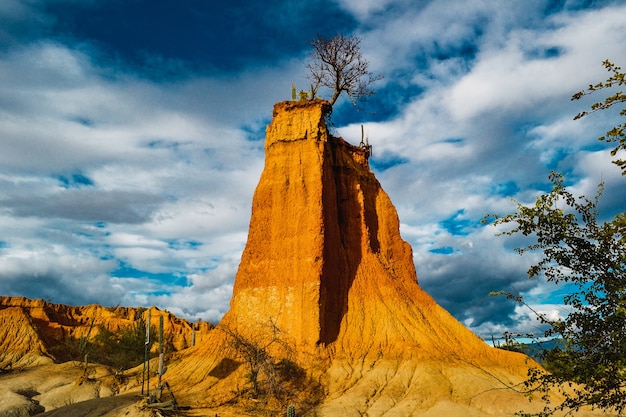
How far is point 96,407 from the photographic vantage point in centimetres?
2397

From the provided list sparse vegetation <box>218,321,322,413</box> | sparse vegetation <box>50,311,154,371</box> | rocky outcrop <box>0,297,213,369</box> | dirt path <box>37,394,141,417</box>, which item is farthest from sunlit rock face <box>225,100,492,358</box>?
rocky outcrop <box>0,297,213,369</box>

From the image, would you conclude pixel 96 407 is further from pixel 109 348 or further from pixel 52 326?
pixel 52 326

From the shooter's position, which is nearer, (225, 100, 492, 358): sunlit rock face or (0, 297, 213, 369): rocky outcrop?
(225, 100, 492, 358): sunlit rock face

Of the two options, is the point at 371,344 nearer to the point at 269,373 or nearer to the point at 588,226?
the point at 269,373

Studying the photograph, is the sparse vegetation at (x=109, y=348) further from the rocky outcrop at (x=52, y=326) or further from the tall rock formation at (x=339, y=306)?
the tall rock formation at (x=339, y=306)

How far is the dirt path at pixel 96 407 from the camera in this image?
2314cm

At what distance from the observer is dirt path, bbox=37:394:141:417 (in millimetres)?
23141

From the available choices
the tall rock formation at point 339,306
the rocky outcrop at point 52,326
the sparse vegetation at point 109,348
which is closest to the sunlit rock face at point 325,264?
the tall rock formation at point 339,306

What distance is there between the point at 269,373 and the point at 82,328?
53127 millimetres

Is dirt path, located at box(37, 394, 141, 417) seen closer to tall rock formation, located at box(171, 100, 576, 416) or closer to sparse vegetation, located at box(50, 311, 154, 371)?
tall rock formation, located at box(171, 100, 576, 416)

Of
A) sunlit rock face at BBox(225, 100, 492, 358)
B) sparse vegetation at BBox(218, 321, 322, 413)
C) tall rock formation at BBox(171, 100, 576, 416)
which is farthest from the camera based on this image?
sunlit rock face at BBox(225, 100, 492, 358)

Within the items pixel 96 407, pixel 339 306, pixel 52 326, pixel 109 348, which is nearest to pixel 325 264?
pixel 339 306

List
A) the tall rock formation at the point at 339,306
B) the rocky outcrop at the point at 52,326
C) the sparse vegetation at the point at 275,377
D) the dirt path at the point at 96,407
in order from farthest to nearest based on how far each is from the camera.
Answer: the rocky outcrop at the point at 52,326 < the tall rock formation at the point at 339,306 < the sparse vegetation at the point at 275,377 < the dirt path at the point at 96,407

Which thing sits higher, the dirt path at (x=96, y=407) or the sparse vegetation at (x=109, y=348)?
the sparse vegetation at (x=109, y=348)
